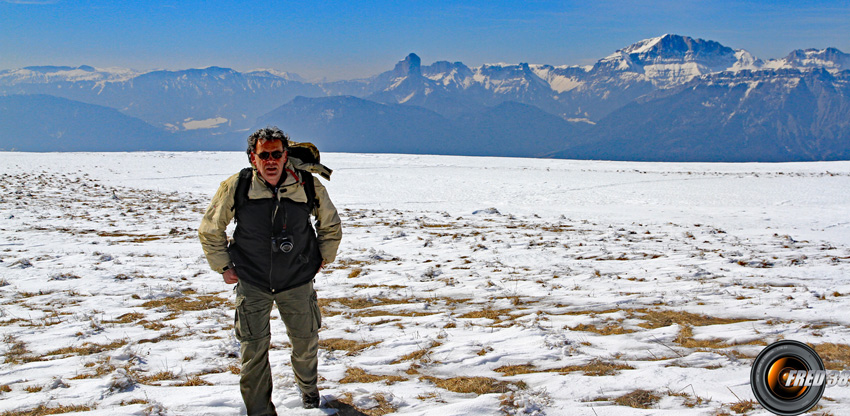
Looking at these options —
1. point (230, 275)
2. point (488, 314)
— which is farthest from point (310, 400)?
point (488, 314)

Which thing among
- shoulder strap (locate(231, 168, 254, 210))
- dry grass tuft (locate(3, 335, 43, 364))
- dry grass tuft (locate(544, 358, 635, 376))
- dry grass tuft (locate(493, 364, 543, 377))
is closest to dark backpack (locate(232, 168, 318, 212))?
shoulder strap (locate(231, 168, 254, 210))

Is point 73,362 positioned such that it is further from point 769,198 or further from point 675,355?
point 769,198

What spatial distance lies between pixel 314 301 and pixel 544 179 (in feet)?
126

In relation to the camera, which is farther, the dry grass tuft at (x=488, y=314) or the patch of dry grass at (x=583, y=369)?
the dry grass tuft at (x=488, y=314)

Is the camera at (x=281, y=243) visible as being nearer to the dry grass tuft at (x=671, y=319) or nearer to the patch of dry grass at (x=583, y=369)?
the patch of dry grass at (x=583, y=369)

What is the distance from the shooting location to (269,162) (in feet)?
14.2

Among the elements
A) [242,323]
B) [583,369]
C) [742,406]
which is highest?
[242,323]

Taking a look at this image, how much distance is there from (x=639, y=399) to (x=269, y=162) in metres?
4.47

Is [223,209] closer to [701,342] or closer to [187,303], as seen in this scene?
[187,303]

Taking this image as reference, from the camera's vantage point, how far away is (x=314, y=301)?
15.7 feet

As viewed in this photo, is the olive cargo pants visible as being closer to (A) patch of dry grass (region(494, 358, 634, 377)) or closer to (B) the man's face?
(B) the man's face

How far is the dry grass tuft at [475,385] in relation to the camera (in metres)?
5.16

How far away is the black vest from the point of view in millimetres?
4453

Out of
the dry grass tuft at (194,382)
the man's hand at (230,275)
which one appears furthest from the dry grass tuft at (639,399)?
the dry grass tuft at (194,382)
